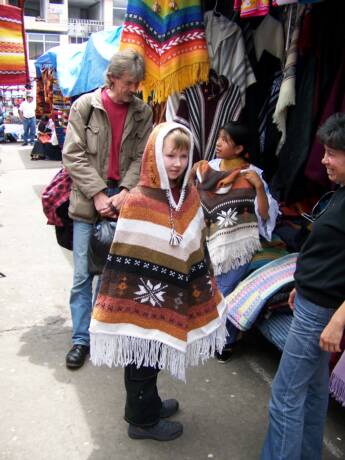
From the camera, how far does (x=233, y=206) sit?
301 centimetres

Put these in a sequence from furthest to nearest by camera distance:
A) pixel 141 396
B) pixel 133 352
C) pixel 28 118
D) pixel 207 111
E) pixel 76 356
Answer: pixel 28 118 < pixel 207 111 < pixel 76 356 < pixel 141 396 < pixel 133 352

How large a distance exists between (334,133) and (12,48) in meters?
3.32

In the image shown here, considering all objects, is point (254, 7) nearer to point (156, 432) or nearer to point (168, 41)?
point (168, 41)

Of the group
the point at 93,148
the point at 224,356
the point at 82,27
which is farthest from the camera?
the point at 82,27

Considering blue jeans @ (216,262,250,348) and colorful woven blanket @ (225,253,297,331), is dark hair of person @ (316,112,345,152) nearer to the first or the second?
colorful woven blanket @ (225,253,297,331)

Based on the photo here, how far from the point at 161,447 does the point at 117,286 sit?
0.94m

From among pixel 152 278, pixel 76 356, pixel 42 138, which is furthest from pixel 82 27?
pixel 152 278

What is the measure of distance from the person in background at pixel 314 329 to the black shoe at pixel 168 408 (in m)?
0.66

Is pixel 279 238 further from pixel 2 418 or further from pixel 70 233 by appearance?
pixel 2 418

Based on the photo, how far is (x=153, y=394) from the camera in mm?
2307

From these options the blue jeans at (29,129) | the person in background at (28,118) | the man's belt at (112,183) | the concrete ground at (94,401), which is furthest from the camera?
the blue jeans at (29,129)

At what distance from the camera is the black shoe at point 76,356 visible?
3.00 m

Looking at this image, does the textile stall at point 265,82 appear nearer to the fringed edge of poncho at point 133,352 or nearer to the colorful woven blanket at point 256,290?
the colorful woven blanket at point 256,290

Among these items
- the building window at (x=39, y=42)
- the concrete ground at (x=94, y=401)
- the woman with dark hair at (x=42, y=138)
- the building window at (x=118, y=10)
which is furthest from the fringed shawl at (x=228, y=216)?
the building window at (x=118, y=10)
